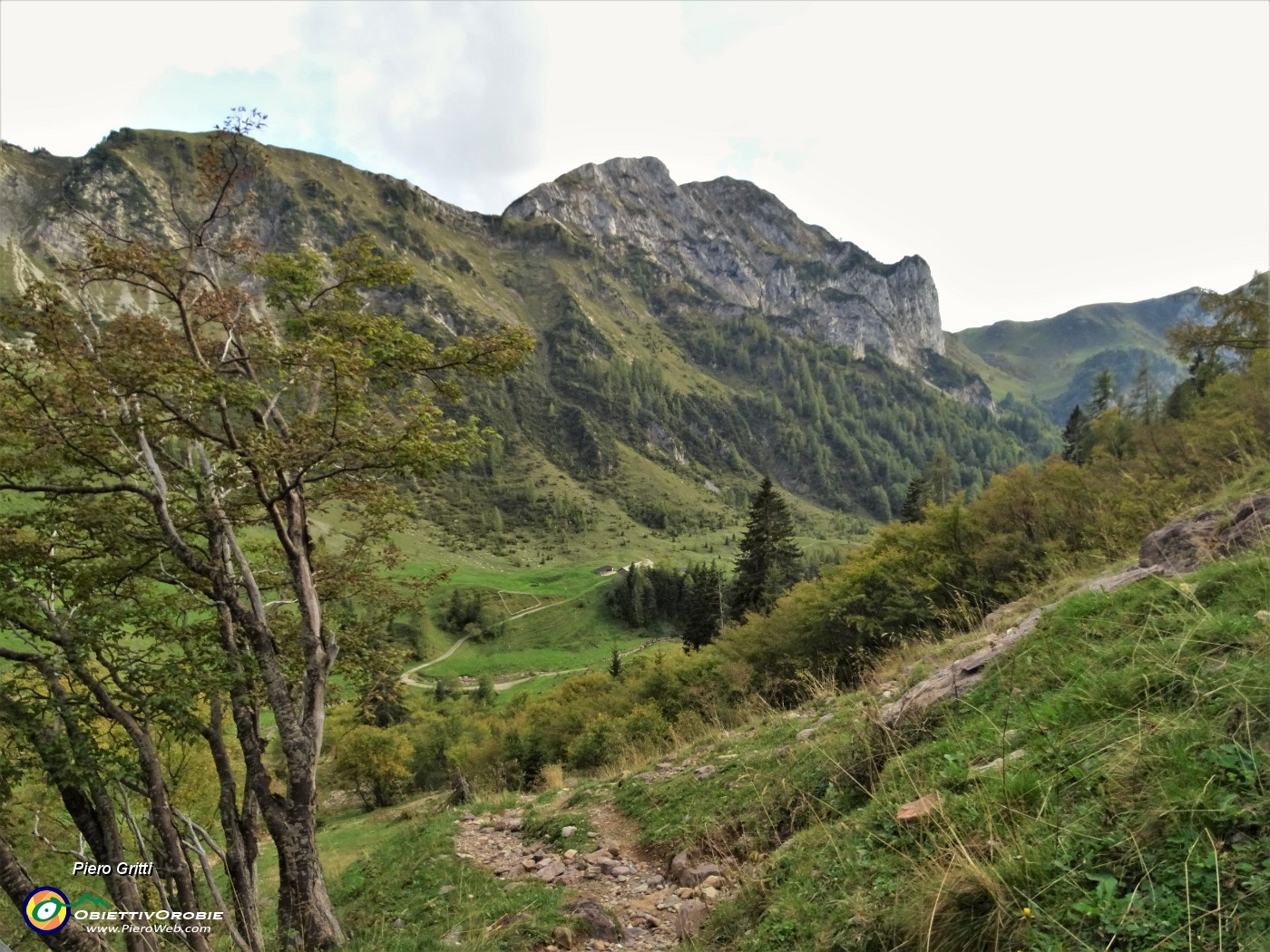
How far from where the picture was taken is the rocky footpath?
6742 mm

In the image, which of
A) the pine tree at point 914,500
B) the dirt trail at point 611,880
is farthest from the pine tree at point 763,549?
the dirt trail at point 611,880

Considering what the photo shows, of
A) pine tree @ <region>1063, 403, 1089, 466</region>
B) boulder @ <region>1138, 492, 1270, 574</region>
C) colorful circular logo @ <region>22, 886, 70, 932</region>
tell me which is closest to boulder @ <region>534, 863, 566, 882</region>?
colorful circular logo @ <region>22, 886, 70, 932</region>

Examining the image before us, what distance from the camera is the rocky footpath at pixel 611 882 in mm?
6742

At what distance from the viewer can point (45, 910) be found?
17.2 ft

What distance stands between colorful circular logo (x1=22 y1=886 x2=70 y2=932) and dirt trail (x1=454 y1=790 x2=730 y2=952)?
4462 mm

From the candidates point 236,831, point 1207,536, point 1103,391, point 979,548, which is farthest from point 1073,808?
point 1103,391

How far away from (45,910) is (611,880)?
6126 millimetres

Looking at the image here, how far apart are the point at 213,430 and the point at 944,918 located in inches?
402

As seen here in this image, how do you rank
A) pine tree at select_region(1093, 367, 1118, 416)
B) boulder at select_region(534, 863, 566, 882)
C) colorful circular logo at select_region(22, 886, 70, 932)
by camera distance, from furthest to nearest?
pine tree at select_region(1093, 367, 1118, 416)
boulder at select_region(534, 863, 566, 882)
colorful circular logo at select_region(22, 886, 70, 932)

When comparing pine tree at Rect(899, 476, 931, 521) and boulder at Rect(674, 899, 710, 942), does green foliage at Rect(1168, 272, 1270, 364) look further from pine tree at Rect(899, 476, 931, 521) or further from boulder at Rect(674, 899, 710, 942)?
boulder at Rect(674, 899, 710, 942)

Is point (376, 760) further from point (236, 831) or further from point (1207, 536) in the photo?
point (1207, 536)

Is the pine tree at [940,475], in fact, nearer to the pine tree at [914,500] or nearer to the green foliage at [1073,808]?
the pine tree at [914,500]

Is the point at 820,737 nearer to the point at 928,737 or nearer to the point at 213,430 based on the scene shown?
the point at 928,737

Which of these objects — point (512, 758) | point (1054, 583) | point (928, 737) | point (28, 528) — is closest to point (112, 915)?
point (28, 528)
